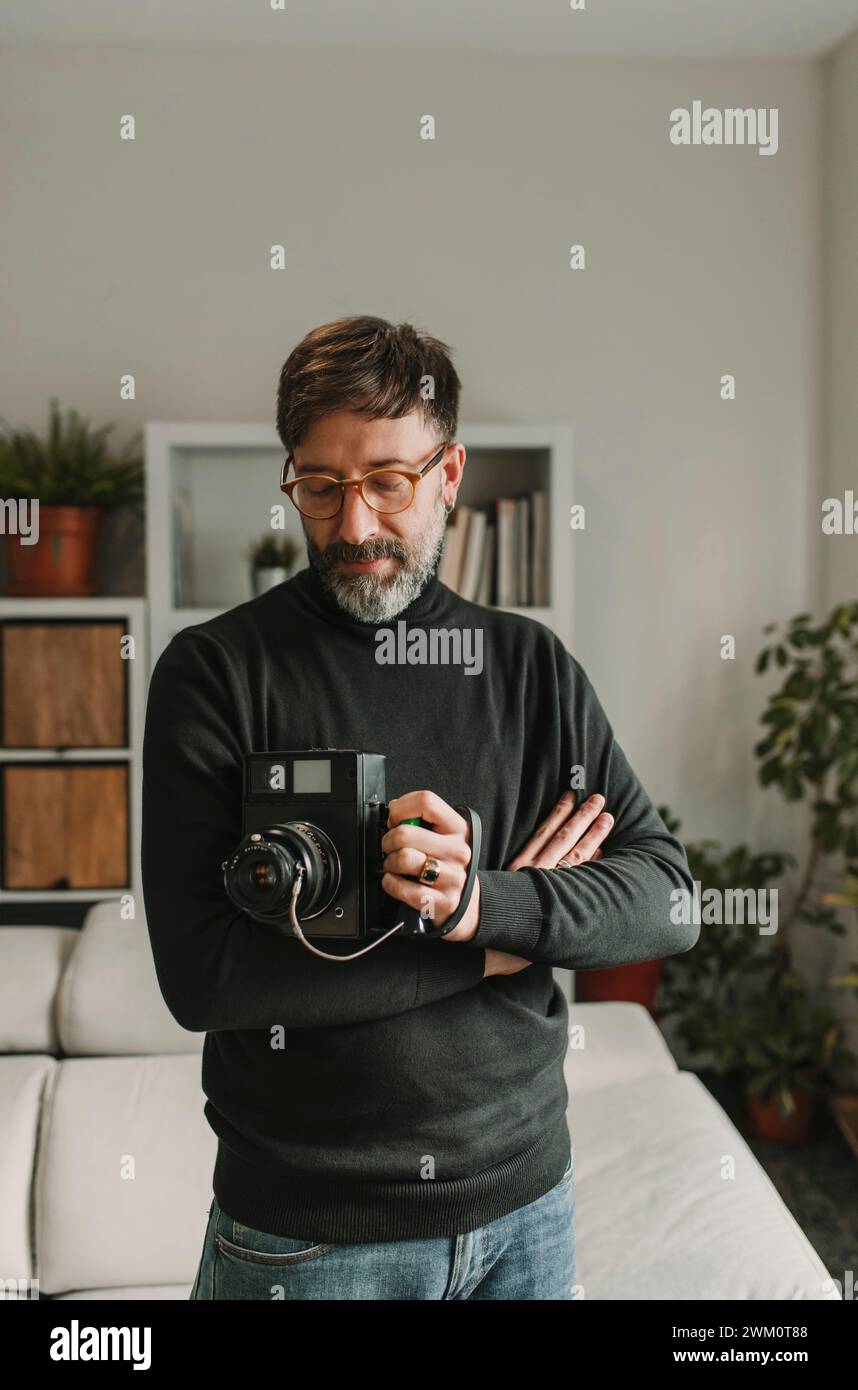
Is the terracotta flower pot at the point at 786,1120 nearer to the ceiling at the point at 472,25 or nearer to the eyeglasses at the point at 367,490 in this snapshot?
the eyeglasses at the point at 367,490

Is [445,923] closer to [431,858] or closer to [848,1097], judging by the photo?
[431,858]

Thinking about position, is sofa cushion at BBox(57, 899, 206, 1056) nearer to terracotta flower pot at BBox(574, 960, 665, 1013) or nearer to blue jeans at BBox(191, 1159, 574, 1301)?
blue jeans at BBox(191, 1159, 574, 1301)

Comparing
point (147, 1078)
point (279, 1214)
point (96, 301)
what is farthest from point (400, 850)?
point (96, 301)

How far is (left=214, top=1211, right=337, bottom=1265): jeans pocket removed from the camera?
947 millimetres

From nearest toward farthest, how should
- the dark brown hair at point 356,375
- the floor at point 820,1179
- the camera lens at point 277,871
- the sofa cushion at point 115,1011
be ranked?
1. the camera lens at point 277,871
2. the dark brown hair at point 356,375
3. the sofa cushion at point 115,1011
4. the floor at point 820,1179

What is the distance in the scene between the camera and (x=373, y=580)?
1.02m

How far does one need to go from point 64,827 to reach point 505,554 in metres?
1.27

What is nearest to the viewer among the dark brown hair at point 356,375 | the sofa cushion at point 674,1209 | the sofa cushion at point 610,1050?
the dark brown hair at point 356,375

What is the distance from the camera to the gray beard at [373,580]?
1.02 metres

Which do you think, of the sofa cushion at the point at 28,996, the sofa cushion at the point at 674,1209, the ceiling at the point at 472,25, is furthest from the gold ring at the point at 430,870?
the ceiling at the point at 472,25

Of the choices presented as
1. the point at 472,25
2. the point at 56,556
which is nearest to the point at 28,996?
the point at 56,556

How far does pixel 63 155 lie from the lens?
3.01 metres

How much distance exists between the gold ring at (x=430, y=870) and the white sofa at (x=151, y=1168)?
36.0 inches

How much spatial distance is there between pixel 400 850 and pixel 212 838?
174 mm
